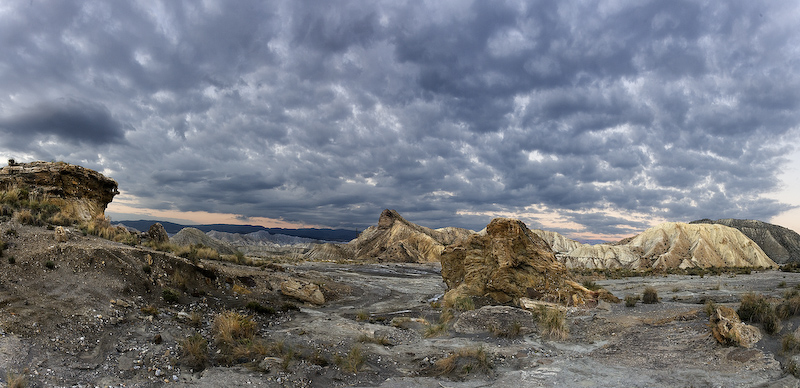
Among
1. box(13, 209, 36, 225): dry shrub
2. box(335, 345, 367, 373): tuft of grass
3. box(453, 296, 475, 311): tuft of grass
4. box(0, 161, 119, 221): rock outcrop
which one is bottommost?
box(335, 345, 367, 373): tuft of grass

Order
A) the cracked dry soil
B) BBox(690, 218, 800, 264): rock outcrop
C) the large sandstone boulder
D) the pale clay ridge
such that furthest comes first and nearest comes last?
1. BBox(690, 218, 800, 264): rock outcrop
2. the pale clay ridge
3. the large sandstone boulder
4. the cracked dry soil

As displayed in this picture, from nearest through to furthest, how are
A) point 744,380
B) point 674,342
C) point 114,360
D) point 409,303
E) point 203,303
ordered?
point 744,380 → point 114,360 → point 674,342 → point 203,303 → point 409,303

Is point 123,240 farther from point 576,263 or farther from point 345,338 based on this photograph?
point 576,263

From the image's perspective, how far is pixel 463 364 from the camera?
8.45 m

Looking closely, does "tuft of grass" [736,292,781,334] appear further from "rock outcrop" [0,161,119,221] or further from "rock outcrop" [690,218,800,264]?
"rock outcrop" [690,218,800,264]

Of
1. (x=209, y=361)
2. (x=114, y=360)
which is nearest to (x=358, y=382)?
(x=209, y=361)

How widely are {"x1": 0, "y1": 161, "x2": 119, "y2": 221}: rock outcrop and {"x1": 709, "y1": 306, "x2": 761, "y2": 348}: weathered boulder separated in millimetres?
27513

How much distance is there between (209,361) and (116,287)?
5.37m

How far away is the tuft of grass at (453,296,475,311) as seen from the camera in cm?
1509

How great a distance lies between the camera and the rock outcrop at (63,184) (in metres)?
19.9

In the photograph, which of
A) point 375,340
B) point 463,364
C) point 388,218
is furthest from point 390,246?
point 463,364

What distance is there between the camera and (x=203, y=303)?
12.5 metres

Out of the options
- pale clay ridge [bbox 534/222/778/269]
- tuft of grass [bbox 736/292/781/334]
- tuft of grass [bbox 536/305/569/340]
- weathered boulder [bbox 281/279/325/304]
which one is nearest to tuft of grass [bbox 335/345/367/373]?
tuft of grass [bbox 536/305/569/340]

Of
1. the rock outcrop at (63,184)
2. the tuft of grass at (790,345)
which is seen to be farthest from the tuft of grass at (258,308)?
the tuft of grass at (790,345)
